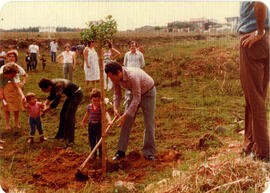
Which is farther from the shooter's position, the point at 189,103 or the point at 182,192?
the point at 189,103

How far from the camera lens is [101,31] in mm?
4211

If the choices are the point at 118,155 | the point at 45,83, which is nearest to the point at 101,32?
the point at 45,83

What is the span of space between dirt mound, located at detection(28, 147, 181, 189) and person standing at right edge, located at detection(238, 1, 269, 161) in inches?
47.8

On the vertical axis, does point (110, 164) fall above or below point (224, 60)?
below

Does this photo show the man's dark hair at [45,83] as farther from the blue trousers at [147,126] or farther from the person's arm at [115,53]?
the blue trousers at [147,126]

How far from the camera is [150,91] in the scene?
4.81 metres

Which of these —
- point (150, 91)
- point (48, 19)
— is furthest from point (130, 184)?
point (48, 19)

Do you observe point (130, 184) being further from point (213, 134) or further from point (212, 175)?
point (213, 134)

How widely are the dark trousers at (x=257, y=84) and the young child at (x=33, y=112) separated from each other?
2946 mm

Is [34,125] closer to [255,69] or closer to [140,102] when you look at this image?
[140,102]

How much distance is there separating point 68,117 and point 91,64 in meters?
0.94

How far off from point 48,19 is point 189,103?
97.9 inches

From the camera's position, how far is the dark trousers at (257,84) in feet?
13.8

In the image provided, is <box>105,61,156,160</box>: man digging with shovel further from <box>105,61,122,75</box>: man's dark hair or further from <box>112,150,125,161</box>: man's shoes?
<box>105,61,122,75</box>: man's dark hair
